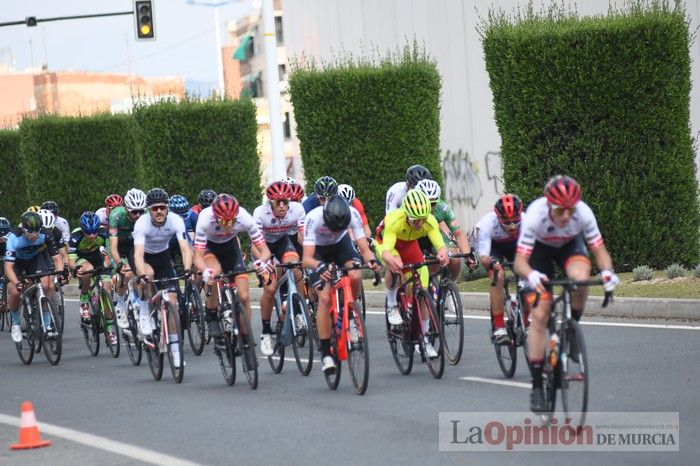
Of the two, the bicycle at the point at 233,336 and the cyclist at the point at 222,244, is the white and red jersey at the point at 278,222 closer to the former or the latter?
the cyclist at the point at 222,244

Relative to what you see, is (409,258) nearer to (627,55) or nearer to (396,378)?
(396,378)

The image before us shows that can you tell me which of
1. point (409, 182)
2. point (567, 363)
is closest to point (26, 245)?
point (409, 182)

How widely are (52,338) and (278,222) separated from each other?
346 cm

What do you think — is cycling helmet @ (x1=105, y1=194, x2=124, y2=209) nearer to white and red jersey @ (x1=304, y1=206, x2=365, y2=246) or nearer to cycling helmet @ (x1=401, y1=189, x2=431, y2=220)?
white and red jersey @ (x1=304, y1=206, x2=365, y2=246)

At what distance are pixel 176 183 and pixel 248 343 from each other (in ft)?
75.1

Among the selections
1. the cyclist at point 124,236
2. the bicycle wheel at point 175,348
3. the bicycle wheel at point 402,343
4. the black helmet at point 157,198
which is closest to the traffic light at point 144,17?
the cyclist at point 124,236

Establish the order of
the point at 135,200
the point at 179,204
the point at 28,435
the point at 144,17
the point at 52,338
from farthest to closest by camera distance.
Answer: the point at 144,17 → the point at 179,204 → the point at 52,338 → the point at 135,200 → the point at 28,435

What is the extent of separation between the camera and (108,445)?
36.3ft

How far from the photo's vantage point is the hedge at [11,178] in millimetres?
50156

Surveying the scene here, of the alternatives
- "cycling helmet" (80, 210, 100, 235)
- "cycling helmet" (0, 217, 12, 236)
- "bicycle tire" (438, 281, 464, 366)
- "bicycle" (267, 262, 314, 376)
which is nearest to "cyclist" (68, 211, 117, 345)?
"cycling helmet" (80, 210, 100, 235)

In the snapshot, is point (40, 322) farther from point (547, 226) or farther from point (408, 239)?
point (547, 226)

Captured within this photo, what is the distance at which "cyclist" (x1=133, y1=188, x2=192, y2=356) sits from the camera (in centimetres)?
1557

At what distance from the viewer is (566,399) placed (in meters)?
10.2

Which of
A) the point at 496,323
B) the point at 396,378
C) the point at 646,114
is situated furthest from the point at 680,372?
the point at 646,114
